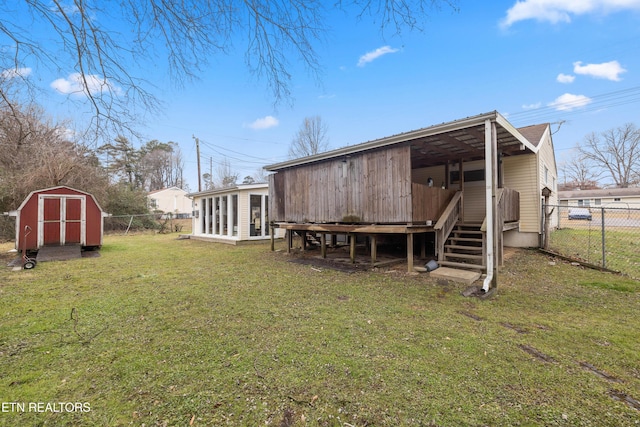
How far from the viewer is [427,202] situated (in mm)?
6754

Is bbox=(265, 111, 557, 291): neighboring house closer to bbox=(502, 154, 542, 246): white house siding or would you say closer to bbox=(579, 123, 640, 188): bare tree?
bbox=(502, 154, 542, 246): white house siding

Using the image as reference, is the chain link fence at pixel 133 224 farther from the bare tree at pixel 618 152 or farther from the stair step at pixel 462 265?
the bare tree at pixel 618 152

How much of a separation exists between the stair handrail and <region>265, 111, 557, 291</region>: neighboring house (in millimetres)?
24

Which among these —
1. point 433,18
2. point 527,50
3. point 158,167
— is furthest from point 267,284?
point 158,167

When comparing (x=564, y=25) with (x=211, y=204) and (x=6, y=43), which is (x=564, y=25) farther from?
(x=211, y=204)

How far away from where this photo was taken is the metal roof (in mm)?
5480

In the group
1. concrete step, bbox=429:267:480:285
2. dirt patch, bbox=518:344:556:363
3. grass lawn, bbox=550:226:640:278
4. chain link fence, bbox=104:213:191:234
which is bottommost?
dirt patch, bbox=518:344:556:363

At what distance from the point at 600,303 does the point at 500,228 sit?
7.57 ft

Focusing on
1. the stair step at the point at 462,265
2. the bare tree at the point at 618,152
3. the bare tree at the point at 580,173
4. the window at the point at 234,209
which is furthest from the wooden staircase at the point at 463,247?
the bare tree at the point at 580,173

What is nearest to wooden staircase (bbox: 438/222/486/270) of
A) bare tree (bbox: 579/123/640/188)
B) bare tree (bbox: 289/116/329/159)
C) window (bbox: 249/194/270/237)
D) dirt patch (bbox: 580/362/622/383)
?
dirt patch (bbox: 580/362/622/383)

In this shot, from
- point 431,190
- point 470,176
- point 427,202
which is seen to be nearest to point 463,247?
point 427,202

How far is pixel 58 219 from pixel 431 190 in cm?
1177

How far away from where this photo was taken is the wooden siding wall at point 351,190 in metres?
6.43

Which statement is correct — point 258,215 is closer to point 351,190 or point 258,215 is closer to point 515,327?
point 351,190
